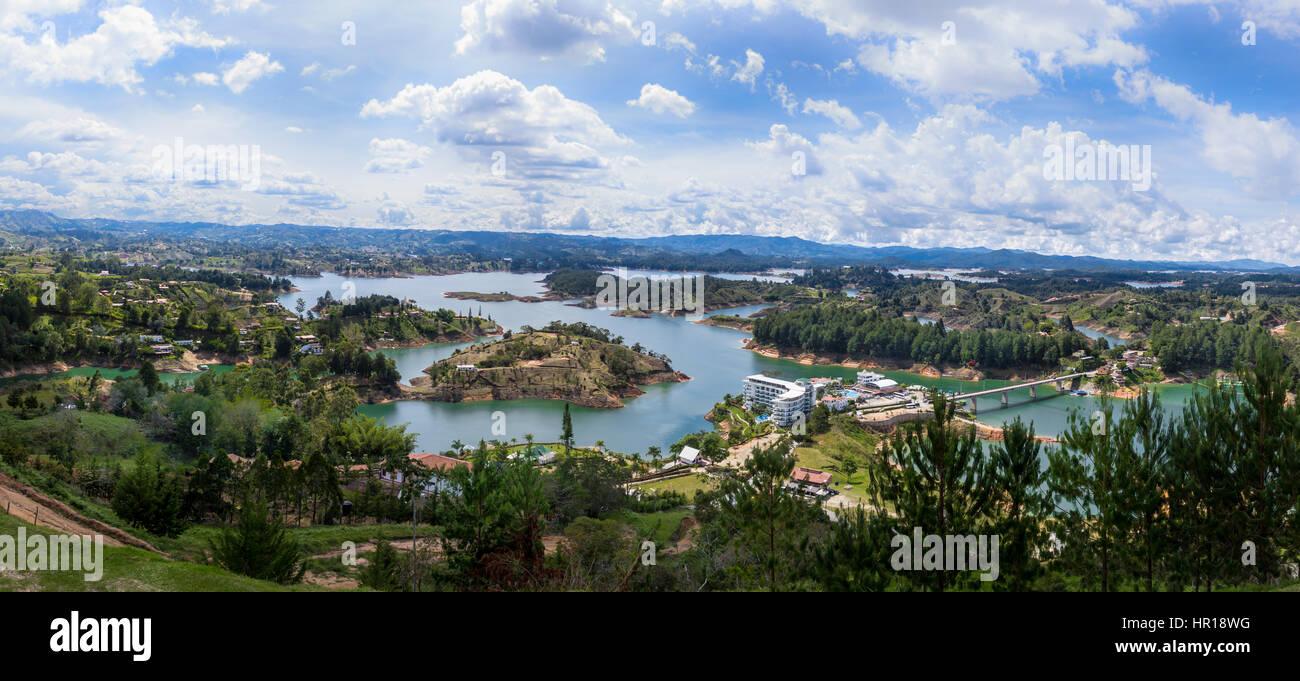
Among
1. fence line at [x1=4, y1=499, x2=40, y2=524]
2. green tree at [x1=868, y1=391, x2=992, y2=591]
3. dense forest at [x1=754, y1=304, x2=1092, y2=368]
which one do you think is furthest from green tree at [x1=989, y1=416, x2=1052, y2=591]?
dense forest at [x1=754, y1=304, x2=1092, y2=368]

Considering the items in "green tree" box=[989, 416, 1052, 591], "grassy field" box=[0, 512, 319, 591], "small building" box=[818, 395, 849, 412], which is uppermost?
"green tree" box=[989, 416, 1052, 591]

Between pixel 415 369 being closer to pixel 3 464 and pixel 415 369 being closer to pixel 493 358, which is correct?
pixel 493 358

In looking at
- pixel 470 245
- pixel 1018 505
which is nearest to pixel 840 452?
pixel 1018 505

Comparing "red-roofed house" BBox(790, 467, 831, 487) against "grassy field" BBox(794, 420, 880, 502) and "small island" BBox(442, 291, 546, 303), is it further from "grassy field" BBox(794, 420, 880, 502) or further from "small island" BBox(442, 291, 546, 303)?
"small island" BBox(442, 291, 546, 303)

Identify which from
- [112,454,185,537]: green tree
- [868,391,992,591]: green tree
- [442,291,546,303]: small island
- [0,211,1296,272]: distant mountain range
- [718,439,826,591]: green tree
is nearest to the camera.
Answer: [868,391,992,591]: green tree

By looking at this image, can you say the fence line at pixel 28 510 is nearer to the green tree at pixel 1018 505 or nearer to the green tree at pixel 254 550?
the green tree at pixel 254 550

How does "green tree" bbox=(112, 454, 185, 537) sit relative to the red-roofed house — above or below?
above

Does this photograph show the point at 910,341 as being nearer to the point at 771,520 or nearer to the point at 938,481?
the point at 938,481
